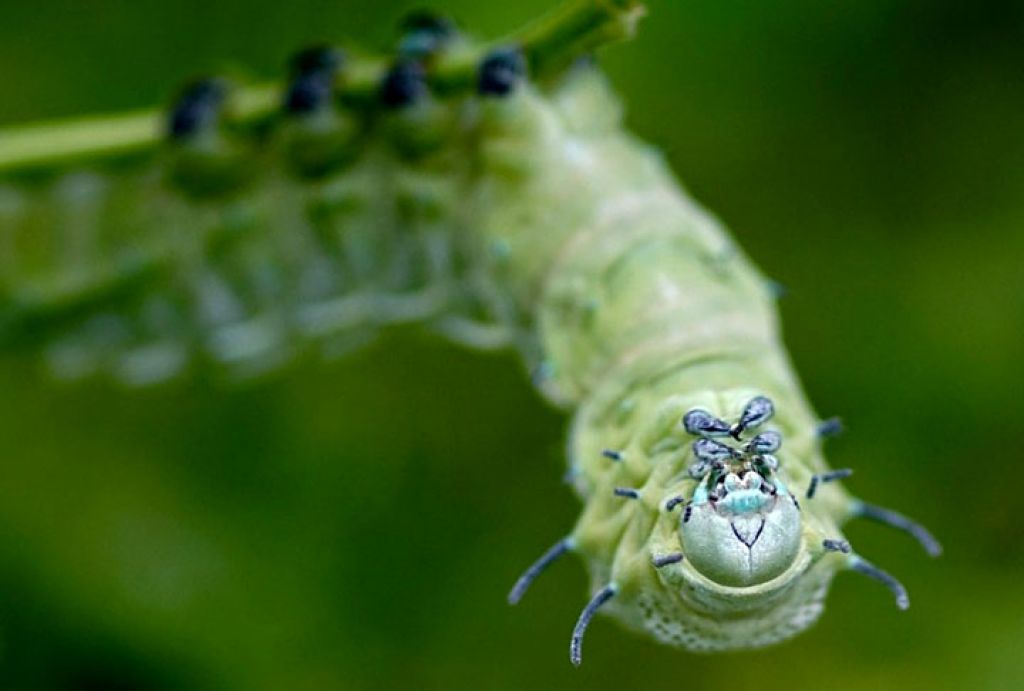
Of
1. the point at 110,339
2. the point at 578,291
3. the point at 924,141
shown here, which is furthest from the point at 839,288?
the point at 110,339

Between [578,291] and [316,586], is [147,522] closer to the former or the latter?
[316,586]

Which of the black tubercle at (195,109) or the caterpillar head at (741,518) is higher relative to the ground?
the black tubercle at (195,109)

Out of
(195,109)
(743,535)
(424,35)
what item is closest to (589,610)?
(743,535)

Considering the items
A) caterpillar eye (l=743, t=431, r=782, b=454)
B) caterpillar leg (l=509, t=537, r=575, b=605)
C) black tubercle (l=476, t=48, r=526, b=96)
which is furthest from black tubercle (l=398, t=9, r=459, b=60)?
caterpillar eye (l=743, t=431, r=782, b=454)

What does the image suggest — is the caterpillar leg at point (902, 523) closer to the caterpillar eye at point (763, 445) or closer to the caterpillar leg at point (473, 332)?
the caterpillar eye at point (763, 445)

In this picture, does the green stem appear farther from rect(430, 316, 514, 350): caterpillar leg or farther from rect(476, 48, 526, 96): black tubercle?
rect(430, 316, 514, 350): caterpillar leg

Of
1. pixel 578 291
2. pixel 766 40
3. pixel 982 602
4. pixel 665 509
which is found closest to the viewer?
pixel 665 509

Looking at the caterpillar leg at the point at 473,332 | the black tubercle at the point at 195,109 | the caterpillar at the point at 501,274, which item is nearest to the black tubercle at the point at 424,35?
the caterpillar at the point at 501,274
